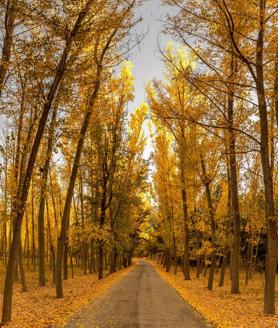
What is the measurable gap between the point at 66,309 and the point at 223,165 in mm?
11143

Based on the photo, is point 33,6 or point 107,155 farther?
point 107,155

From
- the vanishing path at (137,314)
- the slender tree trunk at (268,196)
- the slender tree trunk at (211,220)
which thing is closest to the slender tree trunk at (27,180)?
the vanishing path at (137,314)

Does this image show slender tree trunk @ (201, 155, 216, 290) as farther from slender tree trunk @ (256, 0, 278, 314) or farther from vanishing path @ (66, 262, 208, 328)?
slender tree trunk @ (256, 0, 278, 314)

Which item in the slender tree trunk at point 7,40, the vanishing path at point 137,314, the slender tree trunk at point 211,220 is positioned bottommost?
the vanishing path at point 137,314

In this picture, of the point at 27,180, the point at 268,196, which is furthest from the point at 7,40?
the point at 268,196

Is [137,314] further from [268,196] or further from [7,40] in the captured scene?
[7,40]

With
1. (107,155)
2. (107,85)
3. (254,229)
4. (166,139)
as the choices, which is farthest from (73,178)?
(166,139)

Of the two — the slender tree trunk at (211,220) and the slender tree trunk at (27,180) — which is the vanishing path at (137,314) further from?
the slender tree trunk at (211,220)

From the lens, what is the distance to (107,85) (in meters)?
17.3

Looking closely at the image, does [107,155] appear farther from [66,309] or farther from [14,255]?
[14,255]

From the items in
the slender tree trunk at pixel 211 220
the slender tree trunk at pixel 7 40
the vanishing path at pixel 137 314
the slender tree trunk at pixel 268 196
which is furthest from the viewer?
the slender tree trunk at pixel 211 220

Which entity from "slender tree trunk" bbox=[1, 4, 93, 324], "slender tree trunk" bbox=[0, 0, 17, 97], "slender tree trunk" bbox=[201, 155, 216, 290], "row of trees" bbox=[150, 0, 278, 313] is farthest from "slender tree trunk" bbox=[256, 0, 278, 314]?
"slender tree trunk" bbox=[201, 155, 216, 290]

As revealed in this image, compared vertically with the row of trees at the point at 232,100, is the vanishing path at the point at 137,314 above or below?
below

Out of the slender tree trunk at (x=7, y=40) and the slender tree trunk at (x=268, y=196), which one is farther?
the slender tree trunk at (x=268, y=196)
